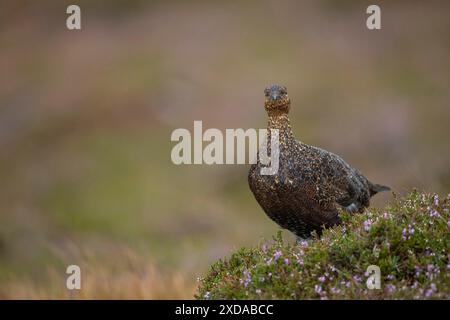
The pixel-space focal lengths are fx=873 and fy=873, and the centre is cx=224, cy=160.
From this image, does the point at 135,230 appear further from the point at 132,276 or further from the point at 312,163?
the point at 312,163

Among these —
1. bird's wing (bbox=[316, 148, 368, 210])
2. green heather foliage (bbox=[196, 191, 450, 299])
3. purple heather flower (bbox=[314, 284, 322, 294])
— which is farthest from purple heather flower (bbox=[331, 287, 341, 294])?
bird's wing (bbox=[316, 148, 368, 210])

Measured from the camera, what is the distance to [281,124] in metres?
9.11

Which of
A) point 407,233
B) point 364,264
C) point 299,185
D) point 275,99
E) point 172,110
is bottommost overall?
point 364,264

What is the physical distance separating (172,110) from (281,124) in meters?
23.2

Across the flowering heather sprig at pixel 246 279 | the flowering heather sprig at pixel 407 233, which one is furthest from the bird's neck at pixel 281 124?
the flowering heather sprig at pixel 407 233

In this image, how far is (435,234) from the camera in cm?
712

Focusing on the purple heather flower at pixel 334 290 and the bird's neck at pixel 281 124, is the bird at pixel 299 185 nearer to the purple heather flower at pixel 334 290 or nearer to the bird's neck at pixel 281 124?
the bird's neck at pixel 281 124

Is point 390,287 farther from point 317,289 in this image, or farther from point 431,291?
point 317,289

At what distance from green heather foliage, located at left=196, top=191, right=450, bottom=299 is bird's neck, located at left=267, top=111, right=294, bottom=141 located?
5.45 ft

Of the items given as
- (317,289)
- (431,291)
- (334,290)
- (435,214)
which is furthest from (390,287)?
(435,214)

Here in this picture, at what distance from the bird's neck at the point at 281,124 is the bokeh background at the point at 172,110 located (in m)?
8.07

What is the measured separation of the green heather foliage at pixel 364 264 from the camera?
22.1 feet

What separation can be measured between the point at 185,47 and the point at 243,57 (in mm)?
2950

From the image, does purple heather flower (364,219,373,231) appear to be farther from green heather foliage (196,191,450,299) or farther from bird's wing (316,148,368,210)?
bird's wing (316,148,368,210)
